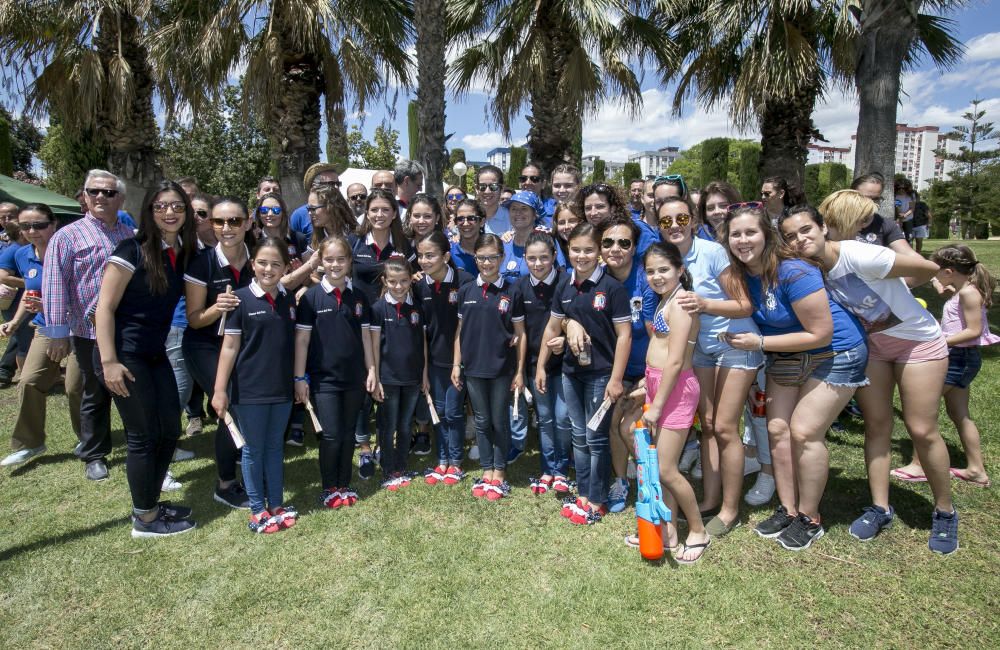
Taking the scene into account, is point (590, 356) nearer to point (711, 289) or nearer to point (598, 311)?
point (598, 311)

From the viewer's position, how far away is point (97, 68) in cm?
982

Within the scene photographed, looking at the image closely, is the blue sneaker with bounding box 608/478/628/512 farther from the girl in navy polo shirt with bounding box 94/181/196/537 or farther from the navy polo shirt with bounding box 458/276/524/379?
the girl in navy polo shirt with bounding box 94/181/196/537

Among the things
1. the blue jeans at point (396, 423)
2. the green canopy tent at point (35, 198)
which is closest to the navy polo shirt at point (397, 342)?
the blue jeans at point (396, 423)

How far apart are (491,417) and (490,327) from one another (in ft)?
2.21

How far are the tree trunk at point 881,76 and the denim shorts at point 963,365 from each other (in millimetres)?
4532

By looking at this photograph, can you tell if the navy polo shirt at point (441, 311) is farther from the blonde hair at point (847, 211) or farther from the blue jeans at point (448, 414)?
the blonde hair at point (847, 211)

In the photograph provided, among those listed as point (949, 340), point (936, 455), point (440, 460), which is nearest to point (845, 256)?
point (936, 455)

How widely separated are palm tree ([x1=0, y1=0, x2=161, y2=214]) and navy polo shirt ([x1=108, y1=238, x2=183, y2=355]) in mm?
8243

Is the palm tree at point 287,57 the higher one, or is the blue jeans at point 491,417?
the palm tree at point 287,57

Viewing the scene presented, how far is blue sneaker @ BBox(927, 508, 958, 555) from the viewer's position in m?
3.23

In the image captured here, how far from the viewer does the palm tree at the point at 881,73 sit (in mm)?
7988

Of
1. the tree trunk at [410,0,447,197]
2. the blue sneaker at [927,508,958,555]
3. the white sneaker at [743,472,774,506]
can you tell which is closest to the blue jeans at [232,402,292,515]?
the white sneaker at [743,472,774,506]

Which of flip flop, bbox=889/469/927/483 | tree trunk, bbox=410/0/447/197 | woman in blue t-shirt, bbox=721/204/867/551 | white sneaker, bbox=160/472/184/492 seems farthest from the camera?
tree trunk, bbox=410/0/447/197

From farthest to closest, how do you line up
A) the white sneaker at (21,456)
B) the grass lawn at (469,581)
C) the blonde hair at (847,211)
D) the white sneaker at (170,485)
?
the white sneaker at (21,456)
the white sneaker at (170,485)
the blonde hair at (847,211)
the grass lawn at (469,581)
